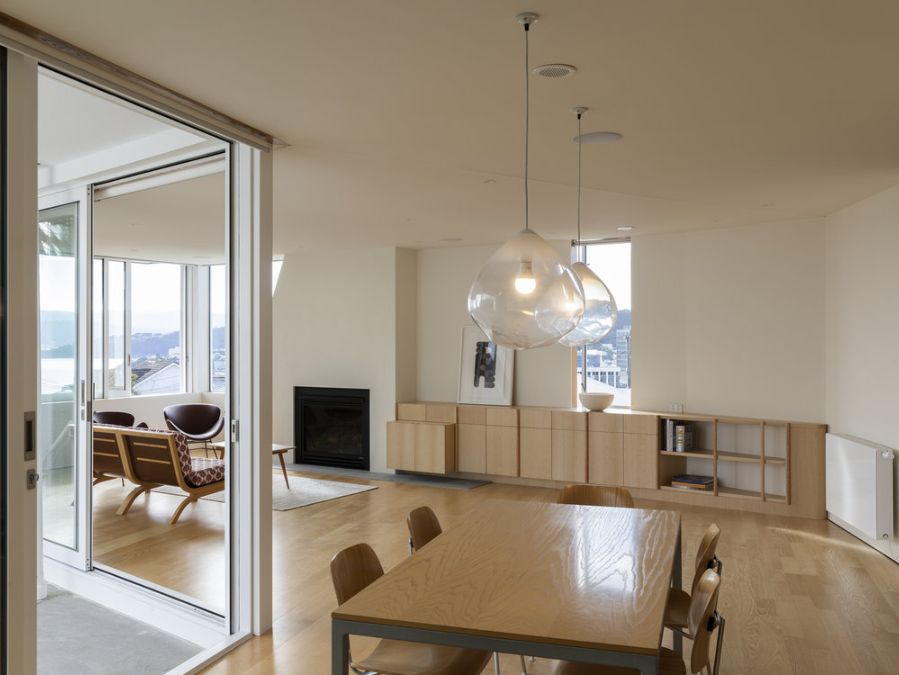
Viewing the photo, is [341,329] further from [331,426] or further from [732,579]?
[732,579]

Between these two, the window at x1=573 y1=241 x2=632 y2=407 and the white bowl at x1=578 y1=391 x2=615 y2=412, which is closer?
the white bowl at x1=578 y1=391 x2=615 y2=412

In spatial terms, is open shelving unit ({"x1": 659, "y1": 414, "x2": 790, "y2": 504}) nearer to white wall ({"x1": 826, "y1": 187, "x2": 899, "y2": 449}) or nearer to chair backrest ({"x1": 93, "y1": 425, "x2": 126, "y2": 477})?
white wall ({"x1": 826, "y1": 187, "x2": 899, "y2": 449})

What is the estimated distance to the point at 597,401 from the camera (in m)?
7.46

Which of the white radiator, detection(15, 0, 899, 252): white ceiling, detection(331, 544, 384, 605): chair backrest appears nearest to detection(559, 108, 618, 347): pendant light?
detection(15, 0, 899, 252): white ceiling

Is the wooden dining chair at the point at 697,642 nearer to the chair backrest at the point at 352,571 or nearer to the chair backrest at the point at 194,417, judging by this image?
the chair backrest at the point at 352,571

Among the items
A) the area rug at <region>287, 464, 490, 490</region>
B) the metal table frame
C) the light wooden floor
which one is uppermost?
the metal table frame

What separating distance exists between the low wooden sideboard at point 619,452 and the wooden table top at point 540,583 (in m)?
3.77

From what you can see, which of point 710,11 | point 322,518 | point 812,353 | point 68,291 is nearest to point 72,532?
point 68,291

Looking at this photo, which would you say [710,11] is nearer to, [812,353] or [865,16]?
[865,16]

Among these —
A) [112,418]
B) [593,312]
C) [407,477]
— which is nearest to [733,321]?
[407,477]

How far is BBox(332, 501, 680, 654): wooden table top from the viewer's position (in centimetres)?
205

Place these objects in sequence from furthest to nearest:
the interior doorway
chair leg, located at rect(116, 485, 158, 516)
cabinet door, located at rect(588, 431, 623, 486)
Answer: cabinet door, located at rect(588, 431, 623, 486) → chair leg, located at rect(116, 485, 158, 516) → the interior doorway

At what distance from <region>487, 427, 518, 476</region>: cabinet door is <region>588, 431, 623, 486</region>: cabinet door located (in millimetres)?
846

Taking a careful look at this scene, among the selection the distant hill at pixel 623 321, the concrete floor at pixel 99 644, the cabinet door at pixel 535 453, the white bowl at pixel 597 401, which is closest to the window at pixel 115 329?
the cabinet door at pixel 535 453
